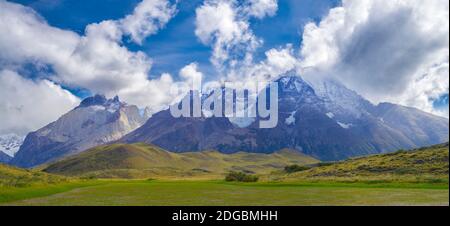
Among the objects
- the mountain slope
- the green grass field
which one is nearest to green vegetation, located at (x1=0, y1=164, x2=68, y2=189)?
the mountain slope

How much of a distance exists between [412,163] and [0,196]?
3929 inches

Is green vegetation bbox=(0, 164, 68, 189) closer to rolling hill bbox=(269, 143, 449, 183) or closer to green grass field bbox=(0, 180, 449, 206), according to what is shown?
green grass field bbox=(0, 180, 449, 206)

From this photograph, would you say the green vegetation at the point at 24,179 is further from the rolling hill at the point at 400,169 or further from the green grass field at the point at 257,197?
the rolling hill at the point at 400,169

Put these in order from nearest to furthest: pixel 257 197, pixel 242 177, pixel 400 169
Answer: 1. pixel 257 197
2. pixel 400 169
3. pixel 242 177

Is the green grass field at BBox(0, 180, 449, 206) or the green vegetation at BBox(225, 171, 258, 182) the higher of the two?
the green vegetation at BBox(225, 171, 258, 182)

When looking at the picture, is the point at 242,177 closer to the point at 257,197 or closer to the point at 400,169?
the point at 400,169

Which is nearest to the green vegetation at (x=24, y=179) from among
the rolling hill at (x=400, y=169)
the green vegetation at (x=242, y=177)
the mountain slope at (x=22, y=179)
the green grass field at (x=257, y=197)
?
the mountain slope at (x=22, y=179)

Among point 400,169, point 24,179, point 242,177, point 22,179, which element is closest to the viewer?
point 400,169

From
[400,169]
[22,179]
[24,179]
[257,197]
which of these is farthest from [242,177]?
[257,197]

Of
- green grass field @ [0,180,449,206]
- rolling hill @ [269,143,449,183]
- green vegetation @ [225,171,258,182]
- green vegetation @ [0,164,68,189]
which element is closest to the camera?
green grass field @ [0,180,449,206]
